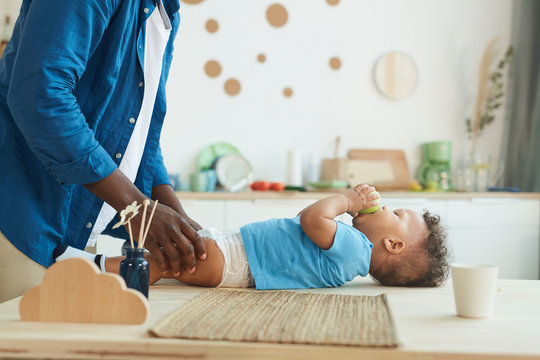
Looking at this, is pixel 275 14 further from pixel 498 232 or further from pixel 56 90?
pixel 56 90

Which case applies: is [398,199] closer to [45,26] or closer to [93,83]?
[93,83]

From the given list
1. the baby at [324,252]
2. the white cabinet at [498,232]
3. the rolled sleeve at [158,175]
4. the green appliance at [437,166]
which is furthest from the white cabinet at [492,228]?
the baby at [324,252]

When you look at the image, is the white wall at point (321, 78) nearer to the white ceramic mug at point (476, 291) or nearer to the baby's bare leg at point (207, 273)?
the baby's bare leg at point (207, 273)

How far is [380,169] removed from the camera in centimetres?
418

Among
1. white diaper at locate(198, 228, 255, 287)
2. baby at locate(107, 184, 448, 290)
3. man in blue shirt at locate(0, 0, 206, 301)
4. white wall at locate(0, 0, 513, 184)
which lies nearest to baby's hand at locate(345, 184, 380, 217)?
baby at locate(107, 184, 448, 290)

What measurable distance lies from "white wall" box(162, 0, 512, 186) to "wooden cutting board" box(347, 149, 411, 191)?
9 centimetres

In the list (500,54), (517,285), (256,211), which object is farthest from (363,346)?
(500,54)

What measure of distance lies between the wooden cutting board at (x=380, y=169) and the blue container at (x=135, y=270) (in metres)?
3.14

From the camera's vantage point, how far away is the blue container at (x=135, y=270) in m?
1.01

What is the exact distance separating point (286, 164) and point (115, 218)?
268 centimetres

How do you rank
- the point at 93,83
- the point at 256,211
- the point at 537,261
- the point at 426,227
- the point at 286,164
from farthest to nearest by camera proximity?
the point at 286,164, the point at 537,261, the point at 256,211, the point at 426,227, the point at 93,83

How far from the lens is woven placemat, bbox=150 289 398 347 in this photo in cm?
81

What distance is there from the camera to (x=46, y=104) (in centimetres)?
111

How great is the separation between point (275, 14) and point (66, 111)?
11.0 ft
